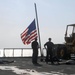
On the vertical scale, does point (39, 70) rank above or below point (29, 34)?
below

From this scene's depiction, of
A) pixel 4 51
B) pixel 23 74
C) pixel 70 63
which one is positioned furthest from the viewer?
pixel 4 51

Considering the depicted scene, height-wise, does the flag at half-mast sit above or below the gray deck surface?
above

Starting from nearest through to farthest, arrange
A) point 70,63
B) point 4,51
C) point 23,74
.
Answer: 1. point 23,74
2. point 70,63
3. point 4,51

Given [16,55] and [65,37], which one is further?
[16,55]

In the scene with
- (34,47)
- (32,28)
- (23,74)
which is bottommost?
(23,74)

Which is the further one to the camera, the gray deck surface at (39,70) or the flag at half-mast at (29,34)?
the flag at half-mast at (29,34)

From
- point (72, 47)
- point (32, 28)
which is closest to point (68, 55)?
point (72, 47)

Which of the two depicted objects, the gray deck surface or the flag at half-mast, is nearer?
the gray deck surface

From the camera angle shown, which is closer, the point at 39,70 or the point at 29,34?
the point at 39,70

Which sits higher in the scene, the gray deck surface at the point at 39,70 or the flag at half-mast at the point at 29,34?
the flag at half-mast at the point at 29,34

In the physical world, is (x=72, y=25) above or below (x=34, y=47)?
above

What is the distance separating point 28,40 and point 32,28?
1.56 meters

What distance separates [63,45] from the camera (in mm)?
28578

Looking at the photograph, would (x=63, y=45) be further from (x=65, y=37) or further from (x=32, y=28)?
(x=32, y=28)
